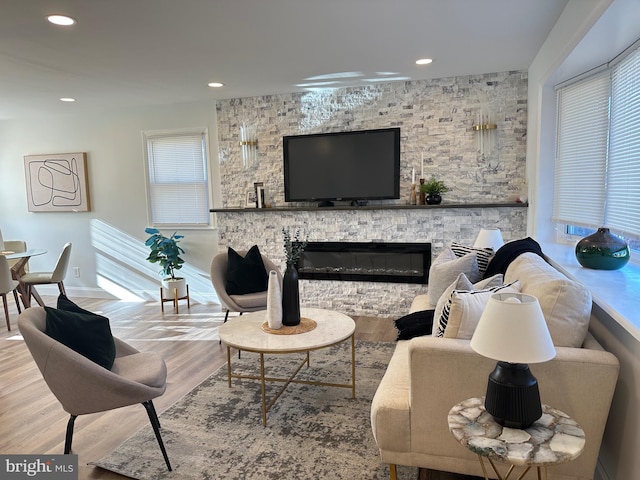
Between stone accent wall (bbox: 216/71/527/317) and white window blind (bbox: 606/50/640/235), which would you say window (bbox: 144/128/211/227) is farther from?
white window blind (bbox: 606/50/640/235)

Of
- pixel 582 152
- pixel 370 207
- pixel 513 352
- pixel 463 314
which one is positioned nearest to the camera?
pixel 513 352

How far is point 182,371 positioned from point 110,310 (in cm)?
251

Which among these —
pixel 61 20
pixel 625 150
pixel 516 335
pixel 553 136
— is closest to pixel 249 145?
pixel 61 20

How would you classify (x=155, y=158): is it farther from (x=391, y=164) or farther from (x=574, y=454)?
(x=574, y=454)

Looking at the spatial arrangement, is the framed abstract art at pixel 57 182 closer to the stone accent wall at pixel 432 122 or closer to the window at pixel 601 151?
the stone accent wall at pixel 432 122

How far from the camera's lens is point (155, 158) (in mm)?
5555

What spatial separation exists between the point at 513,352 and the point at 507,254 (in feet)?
5.42

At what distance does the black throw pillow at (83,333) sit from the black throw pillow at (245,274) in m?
1.66

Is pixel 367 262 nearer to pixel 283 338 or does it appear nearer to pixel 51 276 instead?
pixel 283 338

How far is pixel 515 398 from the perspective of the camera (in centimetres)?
142

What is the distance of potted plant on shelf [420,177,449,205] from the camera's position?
436 cm

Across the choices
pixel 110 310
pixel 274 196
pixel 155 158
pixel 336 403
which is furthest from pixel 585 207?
pixel 110 310

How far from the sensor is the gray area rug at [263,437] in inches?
83.3

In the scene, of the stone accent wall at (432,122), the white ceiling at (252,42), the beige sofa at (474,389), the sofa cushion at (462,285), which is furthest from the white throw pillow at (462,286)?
the stone accent wall at (432,122)
